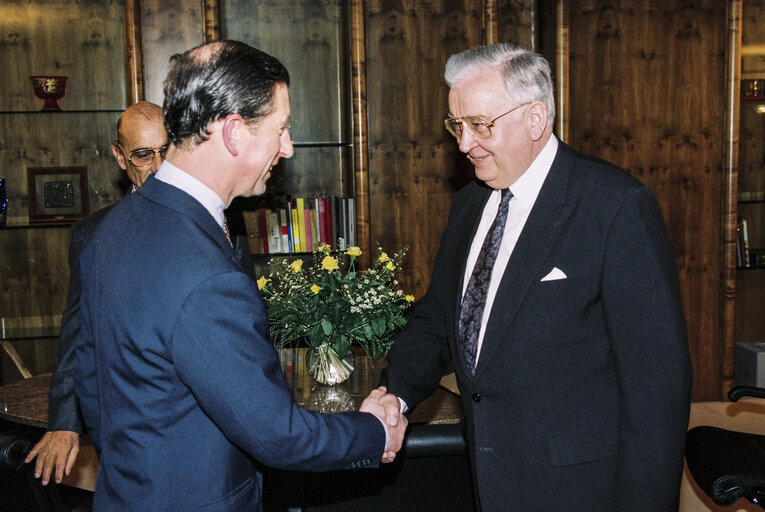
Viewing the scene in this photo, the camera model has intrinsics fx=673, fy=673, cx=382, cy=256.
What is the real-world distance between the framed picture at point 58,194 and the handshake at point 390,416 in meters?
3.21

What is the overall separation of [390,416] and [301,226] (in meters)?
2.77

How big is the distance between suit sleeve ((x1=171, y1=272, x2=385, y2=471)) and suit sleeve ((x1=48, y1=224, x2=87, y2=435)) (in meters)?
1.07

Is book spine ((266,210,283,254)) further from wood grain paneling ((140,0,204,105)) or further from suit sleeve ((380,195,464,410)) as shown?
suit sleeve ((380,195,464,410))

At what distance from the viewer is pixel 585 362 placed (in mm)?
1517

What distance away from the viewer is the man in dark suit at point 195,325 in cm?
126

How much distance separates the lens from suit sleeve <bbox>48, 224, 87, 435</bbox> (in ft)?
7.03

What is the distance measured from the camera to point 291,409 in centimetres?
139

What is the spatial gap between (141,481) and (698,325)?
419 cm

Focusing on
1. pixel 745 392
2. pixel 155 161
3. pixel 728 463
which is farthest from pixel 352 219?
pixel 728 463

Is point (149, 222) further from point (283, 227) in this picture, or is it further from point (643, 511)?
point (283, 227)

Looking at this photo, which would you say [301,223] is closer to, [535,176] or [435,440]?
[435,440]

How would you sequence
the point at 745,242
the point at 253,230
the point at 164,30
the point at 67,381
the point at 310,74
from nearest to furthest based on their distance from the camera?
the point at 67,381, the point at 164,30, the point at 253,230, the point at 310,74, the point at 745,242

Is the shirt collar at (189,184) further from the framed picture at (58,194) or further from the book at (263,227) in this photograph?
the framed picture at (58,194)

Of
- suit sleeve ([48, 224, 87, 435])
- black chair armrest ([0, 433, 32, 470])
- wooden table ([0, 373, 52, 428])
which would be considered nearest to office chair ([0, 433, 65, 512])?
black chair armrest ([0, 433, 32, 470])
